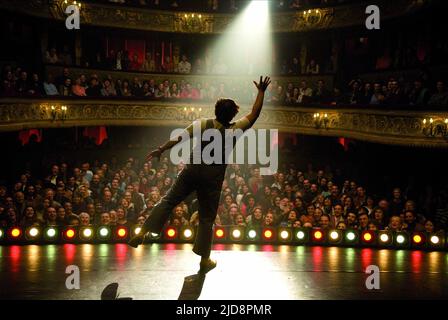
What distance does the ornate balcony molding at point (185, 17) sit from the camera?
531 inches

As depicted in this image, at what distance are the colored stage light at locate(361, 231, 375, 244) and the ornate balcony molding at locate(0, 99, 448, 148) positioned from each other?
423 centimetres

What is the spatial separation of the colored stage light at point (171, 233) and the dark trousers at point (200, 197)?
1.94 metres

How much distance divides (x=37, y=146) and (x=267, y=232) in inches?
379

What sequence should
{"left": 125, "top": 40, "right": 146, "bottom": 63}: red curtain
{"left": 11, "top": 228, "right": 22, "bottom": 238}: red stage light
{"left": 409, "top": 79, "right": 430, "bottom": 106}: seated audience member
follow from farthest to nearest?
{"left": 125, "top": 40, "right": 146, "bottom": 63}: red curtain < {"left": 409, "top": 79, "right": 430, "bottom": 106}: seated audience member < {"left": 11, "top": 228, "right": 22, "bottom": 238}: red stage light

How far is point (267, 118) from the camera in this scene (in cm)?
1381

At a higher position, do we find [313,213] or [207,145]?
[207,145]

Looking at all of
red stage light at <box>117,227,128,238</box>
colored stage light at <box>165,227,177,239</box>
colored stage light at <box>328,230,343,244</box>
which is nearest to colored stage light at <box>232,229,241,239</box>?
colored stage light at <box>165,227,177,239</box>

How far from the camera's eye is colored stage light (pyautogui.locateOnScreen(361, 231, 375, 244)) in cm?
650

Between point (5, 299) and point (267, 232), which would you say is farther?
point (267, 232)

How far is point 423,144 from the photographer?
32.8ft

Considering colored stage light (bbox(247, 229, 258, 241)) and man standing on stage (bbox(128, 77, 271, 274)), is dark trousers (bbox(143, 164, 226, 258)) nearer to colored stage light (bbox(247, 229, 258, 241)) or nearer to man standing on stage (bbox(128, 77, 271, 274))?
man standing on stage (bbox(128, 77, 271, 274))
